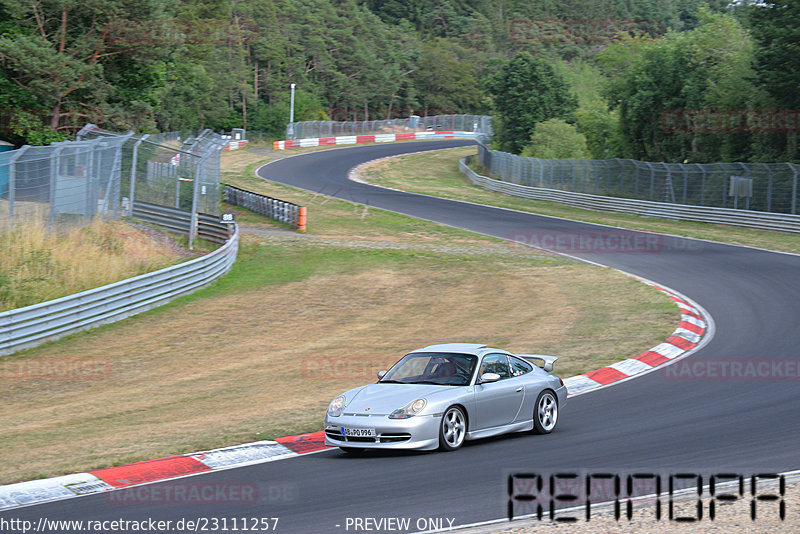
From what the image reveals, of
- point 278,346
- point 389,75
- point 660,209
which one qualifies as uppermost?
point 389,75

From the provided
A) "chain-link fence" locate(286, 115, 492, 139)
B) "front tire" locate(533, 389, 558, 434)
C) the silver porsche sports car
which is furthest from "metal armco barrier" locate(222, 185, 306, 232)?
"chain-link fence" locate(286, 115, 492, 139)

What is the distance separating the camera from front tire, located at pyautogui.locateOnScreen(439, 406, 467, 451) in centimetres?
996

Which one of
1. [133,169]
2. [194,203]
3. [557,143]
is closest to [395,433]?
[133,169]

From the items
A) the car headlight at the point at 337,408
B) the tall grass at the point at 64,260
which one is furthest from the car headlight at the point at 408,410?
the tall grass at the point at 64,260

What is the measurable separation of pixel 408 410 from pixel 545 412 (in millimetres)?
2207

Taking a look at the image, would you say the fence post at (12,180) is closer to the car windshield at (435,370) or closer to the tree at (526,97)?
the car windshield at (435,370)

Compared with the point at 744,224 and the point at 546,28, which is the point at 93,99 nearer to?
the point at 744,224

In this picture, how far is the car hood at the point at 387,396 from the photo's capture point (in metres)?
10.0

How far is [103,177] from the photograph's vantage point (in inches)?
976

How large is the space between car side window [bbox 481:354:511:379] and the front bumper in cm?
132

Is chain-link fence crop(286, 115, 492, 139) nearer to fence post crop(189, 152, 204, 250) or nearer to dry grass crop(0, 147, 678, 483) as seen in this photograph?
dry grass crop(0, 147, 678, 483)

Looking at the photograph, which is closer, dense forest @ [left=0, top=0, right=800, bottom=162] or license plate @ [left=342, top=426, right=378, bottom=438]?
license plate @ [left=342, top=426, right=378, bottom=438]

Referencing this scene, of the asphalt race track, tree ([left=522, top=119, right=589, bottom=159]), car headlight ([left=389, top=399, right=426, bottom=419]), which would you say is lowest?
the asphalt race track

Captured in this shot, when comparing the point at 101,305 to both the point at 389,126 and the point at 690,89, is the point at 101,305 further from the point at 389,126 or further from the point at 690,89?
the point at 389,126
